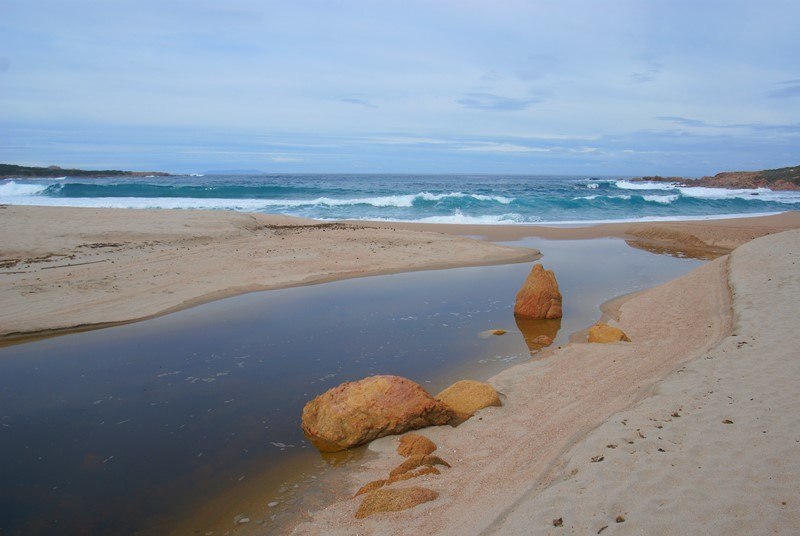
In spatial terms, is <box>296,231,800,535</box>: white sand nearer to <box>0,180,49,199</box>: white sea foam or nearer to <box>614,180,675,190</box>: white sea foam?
<box>0,180,49,199</box>: white sea foam

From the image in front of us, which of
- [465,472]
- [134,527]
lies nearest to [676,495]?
[465,472]

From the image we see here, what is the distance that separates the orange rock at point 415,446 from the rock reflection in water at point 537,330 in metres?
3.61

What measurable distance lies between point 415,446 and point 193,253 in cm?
1208

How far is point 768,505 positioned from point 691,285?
9903 millimetres

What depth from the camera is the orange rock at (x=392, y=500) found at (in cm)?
418

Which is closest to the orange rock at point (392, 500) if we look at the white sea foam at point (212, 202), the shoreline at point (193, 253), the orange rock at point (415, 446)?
the orange rock at point (415, 446)

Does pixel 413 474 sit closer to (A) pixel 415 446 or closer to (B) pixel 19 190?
(A) pixel 415 446

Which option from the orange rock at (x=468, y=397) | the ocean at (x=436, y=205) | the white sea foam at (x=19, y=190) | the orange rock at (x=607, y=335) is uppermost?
the white sea foam at (x=19, y=190)

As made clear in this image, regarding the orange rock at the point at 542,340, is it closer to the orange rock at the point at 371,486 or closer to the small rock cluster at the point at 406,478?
the small rock cluster at the point at 406,478

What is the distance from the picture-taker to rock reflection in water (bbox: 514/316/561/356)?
8.95 metres

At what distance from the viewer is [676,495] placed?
11.5 feet

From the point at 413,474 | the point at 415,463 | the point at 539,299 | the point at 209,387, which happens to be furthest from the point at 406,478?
the point at 539,299

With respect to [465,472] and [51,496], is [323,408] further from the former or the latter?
[51,496]

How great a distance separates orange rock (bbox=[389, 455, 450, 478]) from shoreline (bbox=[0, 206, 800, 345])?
23.2 feet
